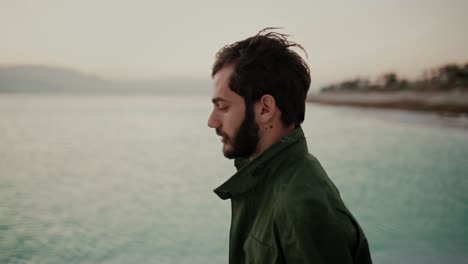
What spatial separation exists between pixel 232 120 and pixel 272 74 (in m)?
0.23

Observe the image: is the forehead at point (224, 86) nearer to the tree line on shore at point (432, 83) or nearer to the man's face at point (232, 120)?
the man's face at point (232, 120)

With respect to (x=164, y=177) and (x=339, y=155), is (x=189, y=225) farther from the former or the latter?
(x=339, y=155)

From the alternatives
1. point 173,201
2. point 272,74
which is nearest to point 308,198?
point 272,74

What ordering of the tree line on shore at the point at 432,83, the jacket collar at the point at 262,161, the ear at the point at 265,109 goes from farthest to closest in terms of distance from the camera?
1. the tree line on shore at the point at 432,83
2. the ear at the point at 265,109
3. the jacket collar at the point at 262,161

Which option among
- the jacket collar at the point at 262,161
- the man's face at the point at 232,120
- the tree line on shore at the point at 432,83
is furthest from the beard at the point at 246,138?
the tree line on shore at the point at 432,83

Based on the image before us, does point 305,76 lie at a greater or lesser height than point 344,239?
greater

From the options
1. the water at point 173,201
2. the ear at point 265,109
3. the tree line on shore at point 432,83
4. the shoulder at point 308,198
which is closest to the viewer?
the shoulder at point 308,198

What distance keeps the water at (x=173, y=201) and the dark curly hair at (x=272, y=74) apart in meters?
4.73

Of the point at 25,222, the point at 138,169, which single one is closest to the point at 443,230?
the point at 25,222

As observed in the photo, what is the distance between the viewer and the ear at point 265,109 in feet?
4.74

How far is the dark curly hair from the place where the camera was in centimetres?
145

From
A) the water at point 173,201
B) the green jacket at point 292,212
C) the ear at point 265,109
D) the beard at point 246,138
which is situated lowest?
the water at point 173,201

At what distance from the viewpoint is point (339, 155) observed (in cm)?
1489

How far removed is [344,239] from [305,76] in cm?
67
